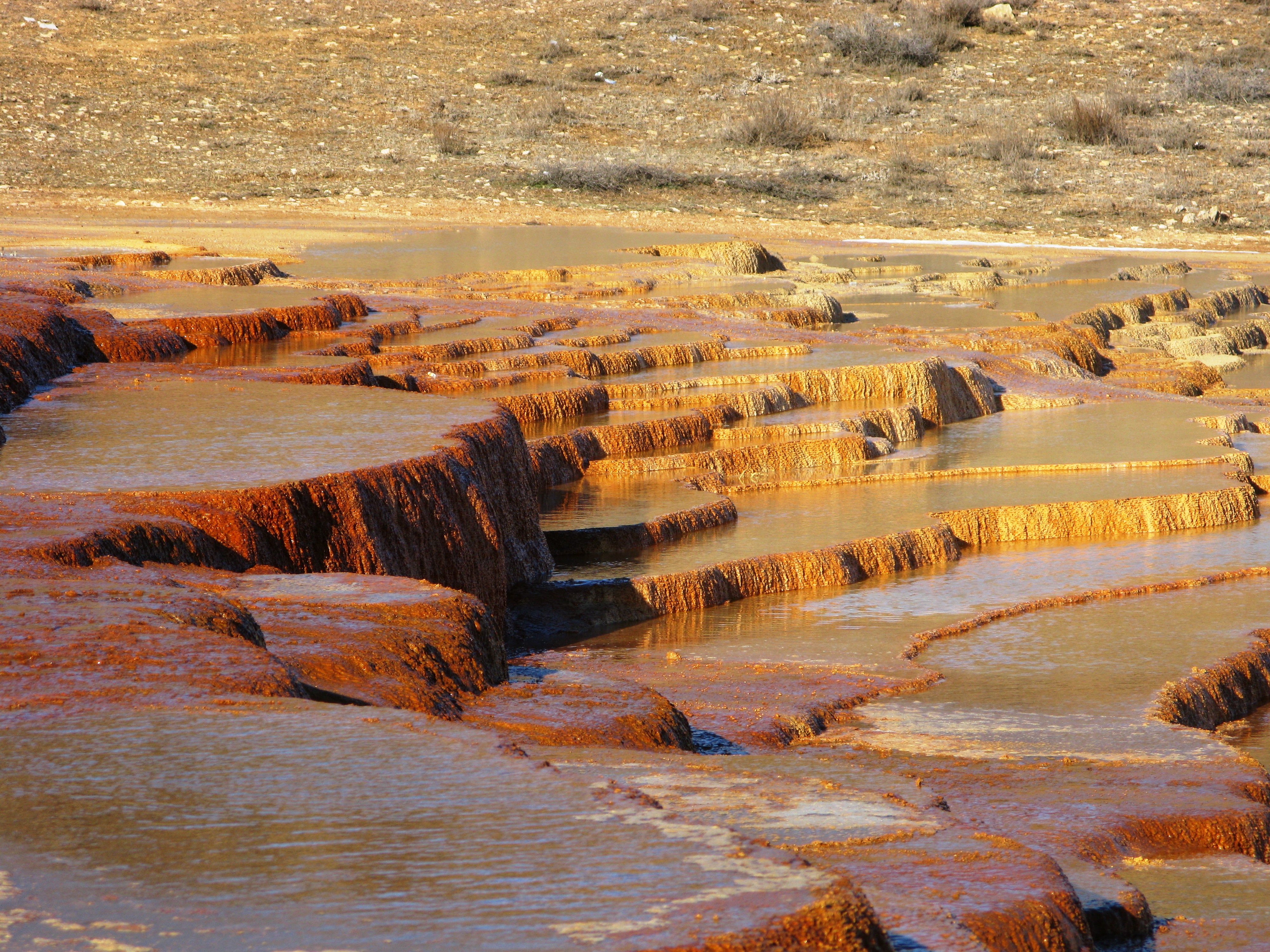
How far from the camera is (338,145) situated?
26.0 meters

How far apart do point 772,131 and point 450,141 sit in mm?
5362

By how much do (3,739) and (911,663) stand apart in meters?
4.56

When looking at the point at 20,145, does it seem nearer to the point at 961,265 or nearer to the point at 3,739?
the point at 961,265

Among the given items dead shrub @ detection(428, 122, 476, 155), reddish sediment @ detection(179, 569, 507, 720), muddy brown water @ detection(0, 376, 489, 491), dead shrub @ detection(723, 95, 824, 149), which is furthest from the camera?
dead shrub @ detection(723, 95, 824, 149)

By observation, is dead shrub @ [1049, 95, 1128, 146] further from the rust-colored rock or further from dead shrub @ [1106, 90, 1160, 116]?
the rust-colored rock

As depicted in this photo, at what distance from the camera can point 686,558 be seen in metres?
8.40

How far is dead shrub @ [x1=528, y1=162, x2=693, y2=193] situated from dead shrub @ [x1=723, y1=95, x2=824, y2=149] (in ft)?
6.29

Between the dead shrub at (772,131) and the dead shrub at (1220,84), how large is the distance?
7192 mm

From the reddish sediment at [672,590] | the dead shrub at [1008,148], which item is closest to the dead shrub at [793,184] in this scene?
the dead shrub at [1008,148]

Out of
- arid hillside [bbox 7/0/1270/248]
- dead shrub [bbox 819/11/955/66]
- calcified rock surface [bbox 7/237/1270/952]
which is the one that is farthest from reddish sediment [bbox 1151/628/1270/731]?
dead shrub [bbox 819/11/955/66]

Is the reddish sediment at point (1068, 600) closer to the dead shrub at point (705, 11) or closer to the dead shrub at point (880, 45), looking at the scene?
the dead shrub at point (880, 45)

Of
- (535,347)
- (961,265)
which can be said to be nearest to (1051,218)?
(961,265)

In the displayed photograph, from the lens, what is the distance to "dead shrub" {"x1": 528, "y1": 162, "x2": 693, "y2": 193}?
24750mm

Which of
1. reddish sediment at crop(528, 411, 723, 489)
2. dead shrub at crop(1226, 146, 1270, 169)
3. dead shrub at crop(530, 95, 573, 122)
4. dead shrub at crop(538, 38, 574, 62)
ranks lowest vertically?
reddish sediment at crop(528, 411, 723, 489)
